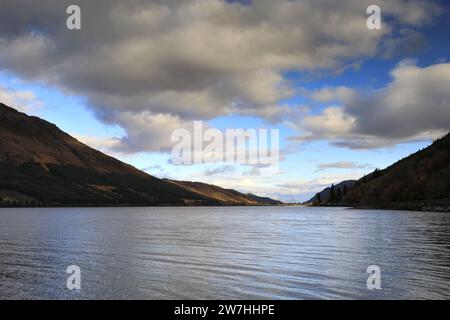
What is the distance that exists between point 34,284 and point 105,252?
966 inches

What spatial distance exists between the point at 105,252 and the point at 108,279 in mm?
23105

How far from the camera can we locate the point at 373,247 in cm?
6850

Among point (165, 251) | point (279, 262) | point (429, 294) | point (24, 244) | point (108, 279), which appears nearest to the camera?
point (429, 294)

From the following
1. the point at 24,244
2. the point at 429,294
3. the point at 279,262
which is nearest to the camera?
the point at 429,294

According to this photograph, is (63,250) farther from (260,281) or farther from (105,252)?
(260,281)

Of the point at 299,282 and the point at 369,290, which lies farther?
the point at 299,282

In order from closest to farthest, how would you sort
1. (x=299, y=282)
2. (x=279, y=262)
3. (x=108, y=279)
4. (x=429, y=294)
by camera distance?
(x=429, y=294)
(x=299, y=282)
(x=108, y=279)
(x=279, y=262)

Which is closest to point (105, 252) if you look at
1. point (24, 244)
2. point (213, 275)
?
point (24, 244)
